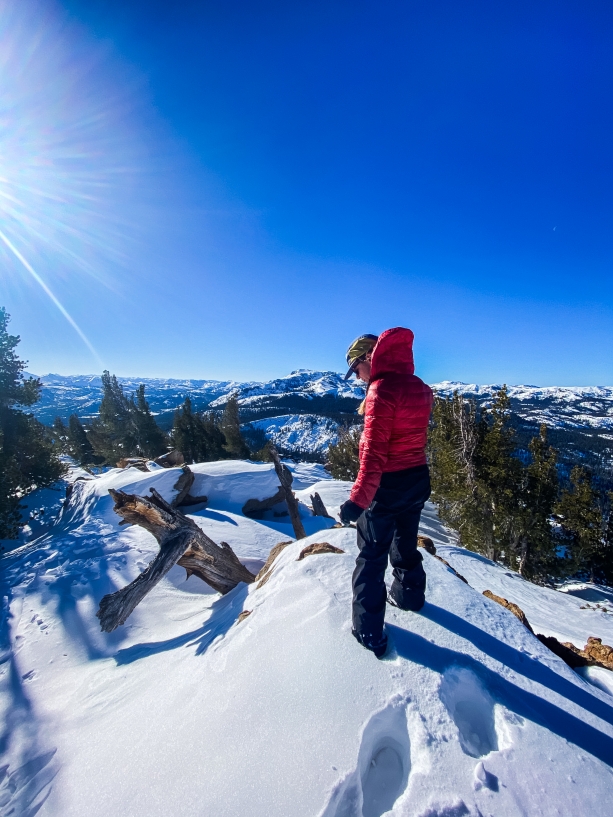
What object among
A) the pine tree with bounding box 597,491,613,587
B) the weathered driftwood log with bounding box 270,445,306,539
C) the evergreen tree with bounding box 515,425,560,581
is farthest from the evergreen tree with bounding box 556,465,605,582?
the weathered driftwood log with bounding box 270,445,306,539

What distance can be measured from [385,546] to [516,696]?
141cm

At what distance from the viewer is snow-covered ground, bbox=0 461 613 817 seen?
6.04 feet

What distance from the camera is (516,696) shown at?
245 cm

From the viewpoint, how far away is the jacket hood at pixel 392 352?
3035 mm

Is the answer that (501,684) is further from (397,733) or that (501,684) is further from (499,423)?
(499,423)

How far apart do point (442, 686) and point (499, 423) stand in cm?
1895

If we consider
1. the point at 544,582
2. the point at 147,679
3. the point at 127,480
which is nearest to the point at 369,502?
the point at 147,679

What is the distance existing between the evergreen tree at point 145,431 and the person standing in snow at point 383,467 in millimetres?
38900

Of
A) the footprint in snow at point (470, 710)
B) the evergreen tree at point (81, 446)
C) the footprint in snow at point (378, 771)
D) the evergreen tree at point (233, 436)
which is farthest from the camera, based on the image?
the evergreen tree at point (81, 446)

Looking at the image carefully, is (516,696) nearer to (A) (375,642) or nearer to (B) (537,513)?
(A) (375,642)

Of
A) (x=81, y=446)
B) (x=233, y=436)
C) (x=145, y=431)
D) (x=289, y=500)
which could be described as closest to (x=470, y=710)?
(x=289, y=500)

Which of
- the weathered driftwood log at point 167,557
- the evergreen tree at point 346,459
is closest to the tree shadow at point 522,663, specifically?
the weathered driftwood log at point 167,557

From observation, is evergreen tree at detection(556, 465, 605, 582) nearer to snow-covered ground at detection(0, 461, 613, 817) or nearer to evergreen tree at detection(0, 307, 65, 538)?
snow-covered ground at detection(0, 461, 613, 817)

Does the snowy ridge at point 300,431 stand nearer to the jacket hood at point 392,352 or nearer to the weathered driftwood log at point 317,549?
the weathered driftwood log at point 317,549
